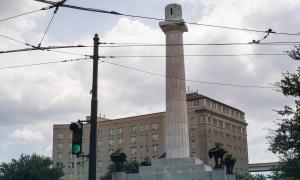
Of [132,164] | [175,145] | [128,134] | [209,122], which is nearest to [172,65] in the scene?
[175,145]

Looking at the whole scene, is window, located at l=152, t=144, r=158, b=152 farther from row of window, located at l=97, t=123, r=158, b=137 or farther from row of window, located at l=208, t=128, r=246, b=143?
row of window, located at l=208, t=128, r=246, b=143

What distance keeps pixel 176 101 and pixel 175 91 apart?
1044mm

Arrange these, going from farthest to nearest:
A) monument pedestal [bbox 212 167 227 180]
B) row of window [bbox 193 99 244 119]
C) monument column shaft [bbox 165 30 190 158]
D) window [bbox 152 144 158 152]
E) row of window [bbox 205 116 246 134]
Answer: window [bbox 152 144 158 152], row of window [bbox 205 116 246 134], row of window [bbox 193 99 244 119], monument column shaft [bbox 165 30 190 158], monument pedestal [bbox 212 167 227 180]

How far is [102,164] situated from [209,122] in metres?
30.9

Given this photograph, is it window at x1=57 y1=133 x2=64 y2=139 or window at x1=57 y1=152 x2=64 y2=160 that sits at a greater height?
window at x1=57 y1=133 x2=64 y2=139

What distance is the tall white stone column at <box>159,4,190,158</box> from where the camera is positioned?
48.6 metres

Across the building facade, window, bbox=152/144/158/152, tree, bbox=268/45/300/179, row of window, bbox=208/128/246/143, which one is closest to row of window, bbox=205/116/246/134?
the building facade

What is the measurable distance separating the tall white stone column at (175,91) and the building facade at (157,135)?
209ft

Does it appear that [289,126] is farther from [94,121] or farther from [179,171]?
[179,171]

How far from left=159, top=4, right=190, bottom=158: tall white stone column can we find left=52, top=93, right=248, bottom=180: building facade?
63816mm

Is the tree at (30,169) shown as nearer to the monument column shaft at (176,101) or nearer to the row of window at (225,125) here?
the monument column shaft at (176,101)

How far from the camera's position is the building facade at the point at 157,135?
4525 inches

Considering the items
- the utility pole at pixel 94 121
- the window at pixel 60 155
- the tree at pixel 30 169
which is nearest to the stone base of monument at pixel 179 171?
the utility pole at pixel 94 121

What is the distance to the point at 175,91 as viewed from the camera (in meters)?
48.7
